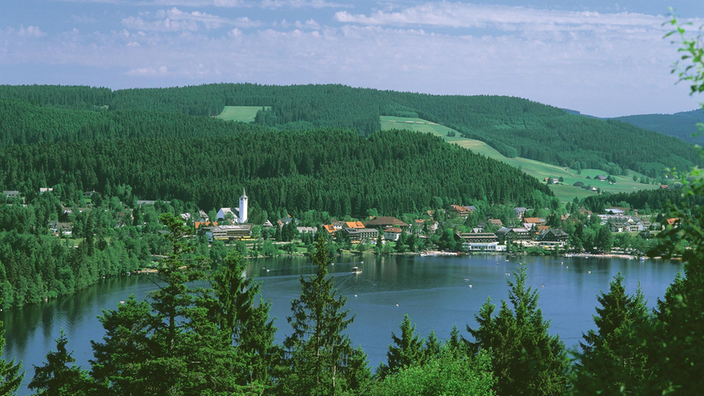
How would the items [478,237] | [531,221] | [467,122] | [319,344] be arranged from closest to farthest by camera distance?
[319,344] → [478,237] → [531,221] → [467,122]

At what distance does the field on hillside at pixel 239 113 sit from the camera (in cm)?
17971

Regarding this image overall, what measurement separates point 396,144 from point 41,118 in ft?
229

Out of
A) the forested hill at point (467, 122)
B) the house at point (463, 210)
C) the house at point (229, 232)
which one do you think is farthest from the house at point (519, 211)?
the forested hill at point (467, 122)

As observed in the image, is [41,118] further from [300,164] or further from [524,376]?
[524,376]

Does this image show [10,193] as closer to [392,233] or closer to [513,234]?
[392,233]

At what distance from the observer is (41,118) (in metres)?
144

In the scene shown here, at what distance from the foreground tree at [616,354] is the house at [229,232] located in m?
61.6

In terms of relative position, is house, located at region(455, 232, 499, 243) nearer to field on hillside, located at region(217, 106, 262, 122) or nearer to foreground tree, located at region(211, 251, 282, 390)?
foreground tree, located at region(211, 251, 282, 390)

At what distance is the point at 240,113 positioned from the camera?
18638 cm

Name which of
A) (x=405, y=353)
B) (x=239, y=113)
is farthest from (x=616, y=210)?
(x=239, y=113)

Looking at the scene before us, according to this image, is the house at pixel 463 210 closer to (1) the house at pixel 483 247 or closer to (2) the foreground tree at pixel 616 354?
(1) the house at pixel 483 247

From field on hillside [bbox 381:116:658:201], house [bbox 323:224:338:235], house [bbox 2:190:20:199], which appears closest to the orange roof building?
house [bbox 323:224:338:235]

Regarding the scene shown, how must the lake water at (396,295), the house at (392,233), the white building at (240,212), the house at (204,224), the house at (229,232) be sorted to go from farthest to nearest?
the white building at (240,212) < the house at (392,233) < the house at (204,224) < the house at (229,232) < the lake water at (396,295)

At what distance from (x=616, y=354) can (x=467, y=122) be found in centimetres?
18252
